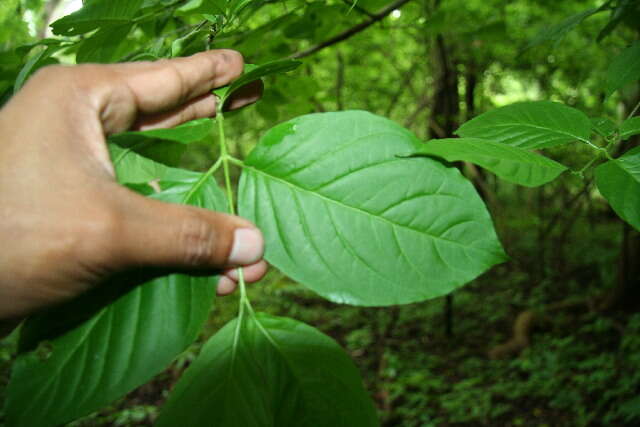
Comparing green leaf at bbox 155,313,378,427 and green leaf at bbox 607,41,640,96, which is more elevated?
green leaf at bbox 607,41,640,96

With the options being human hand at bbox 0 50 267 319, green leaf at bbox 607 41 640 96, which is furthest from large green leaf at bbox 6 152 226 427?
green leaf at bbox 607 41 640 96

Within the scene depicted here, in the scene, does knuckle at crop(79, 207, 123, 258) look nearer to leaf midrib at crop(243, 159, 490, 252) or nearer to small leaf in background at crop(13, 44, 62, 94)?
leaf midrib at crop(243, 159, 490, 252)

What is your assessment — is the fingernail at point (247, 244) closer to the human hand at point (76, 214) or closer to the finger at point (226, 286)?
the human hand at point (76, 214)

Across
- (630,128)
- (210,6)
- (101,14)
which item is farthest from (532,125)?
(101,14)

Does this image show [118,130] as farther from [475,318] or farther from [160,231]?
[475,318]

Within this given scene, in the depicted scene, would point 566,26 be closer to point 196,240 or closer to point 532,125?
point 532,125

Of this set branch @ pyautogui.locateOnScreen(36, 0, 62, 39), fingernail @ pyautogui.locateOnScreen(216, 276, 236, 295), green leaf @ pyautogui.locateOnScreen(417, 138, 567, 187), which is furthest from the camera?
branch @ pyautogui.locateOnScreen(36, 0, 62, 39)
